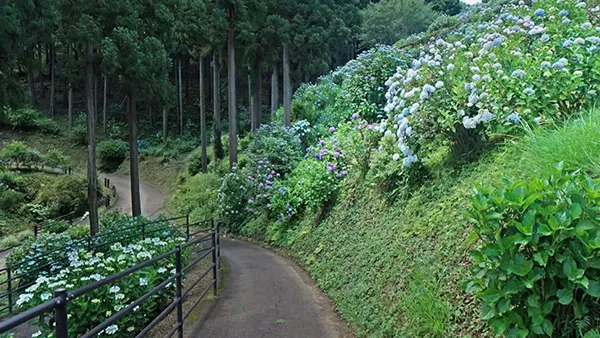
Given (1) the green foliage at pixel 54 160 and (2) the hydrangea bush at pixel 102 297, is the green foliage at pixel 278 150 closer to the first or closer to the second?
(2) the hydrangea bush at pixel 102 297

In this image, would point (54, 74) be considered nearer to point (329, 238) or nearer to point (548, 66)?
point (329, 238)

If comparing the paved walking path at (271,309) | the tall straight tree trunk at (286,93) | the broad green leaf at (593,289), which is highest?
the tall straight tree trunk at (286,93)

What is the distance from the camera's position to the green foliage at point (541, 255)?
229 centimetres

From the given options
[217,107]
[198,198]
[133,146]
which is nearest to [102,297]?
[133,146]

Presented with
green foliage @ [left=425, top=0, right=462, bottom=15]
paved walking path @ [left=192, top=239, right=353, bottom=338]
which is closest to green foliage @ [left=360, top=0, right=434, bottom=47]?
green foliage @ [left=425, top=0, right=462, bottom=15]

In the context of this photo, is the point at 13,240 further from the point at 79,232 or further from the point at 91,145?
the point at 91,145

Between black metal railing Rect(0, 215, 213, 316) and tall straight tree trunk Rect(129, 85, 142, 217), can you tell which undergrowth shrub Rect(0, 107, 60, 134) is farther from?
black metal railing Rect(0, 215, 213, 316)

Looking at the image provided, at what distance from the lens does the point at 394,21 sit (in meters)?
30.3

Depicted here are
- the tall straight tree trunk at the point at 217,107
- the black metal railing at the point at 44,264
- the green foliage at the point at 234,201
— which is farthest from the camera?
the tall straight tree trunk at the point at 217,107

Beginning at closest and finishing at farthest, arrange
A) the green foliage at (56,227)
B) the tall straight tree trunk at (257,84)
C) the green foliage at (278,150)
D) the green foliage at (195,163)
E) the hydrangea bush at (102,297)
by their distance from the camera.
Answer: the hydrangea bush at (102,297)
the green foliage at (278,150)
the green foliage at (56,227)
the tall straight tree trunk at (257,84)
the green foliage at (195,163)

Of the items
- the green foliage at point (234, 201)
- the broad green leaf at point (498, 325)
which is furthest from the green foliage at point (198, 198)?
the broad green leaf at point (498, 325)

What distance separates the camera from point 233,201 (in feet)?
51.1

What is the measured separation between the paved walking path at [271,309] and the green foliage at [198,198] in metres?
11.6

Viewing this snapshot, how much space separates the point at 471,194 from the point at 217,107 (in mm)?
20812
